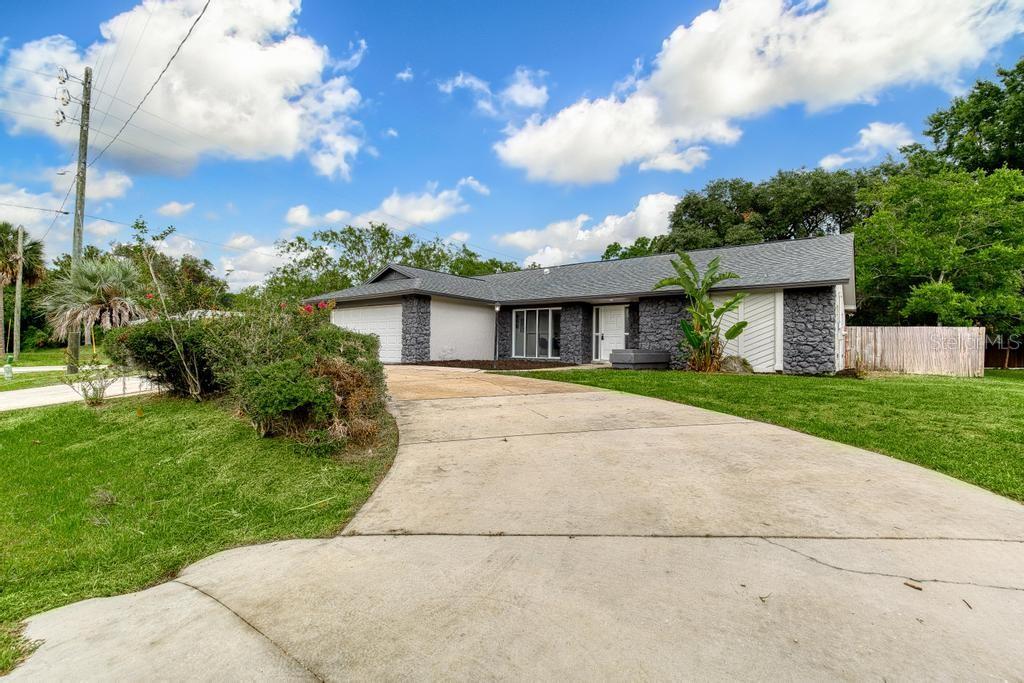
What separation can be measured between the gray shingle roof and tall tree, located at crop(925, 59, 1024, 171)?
51.8 ft

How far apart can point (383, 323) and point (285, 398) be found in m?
13.0

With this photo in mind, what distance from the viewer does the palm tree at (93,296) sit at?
14516 millimetres

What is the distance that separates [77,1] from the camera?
873 cm

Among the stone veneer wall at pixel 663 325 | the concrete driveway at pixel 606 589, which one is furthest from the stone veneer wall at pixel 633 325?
the concrete driveway at pixel 606 589

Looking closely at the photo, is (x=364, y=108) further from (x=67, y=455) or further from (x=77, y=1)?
(x=67, y=455)

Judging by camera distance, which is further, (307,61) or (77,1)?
(307,61)

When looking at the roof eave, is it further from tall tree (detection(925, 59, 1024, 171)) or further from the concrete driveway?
tall tree (detection(925, 59, 1024, 171))

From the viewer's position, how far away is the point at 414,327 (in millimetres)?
16047

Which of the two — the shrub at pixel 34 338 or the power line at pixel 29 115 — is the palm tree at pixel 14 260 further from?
the power line at pixel 29 115

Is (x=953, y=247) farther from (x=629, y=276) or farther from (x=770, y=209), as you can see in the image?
(x=770, y=209)

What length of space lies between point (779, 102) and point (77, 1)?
18555 mm

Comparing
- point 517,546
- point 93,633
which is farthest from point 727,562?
point 93,633

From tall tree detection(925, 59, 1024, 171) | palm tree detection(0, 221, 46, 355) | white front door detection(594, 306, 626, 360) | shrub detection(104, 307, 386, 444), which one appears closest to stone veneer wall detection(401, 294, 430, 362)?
white front door detection(594, 306, 626, 360)

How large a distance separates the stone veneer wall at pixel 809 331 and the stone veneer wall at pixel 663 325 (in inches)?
106
